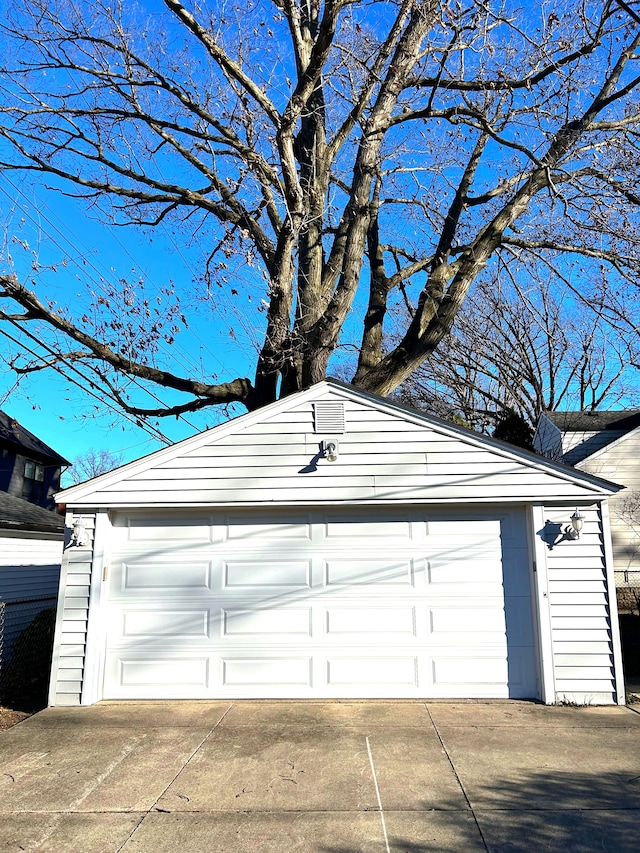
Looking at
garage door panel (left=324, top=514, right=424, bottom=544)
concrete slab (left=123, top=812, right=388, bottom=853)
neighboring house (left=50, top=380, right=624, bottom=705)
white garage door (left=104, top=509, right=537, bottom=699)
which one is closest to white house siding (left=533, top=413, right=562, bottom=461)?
neighboring house (left=50, top=380, right=624, bottom=705)

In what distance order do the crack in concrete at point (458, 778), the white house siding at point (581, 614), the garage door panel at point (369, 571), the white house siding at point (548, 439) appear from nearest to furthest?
the crack in concrete at point (458, 778), the white house siding at point (581, 614), the garage door panel at point (369, 571), the white house siding at point (548, 439)

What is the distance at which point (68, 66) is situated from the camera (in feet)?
33.5

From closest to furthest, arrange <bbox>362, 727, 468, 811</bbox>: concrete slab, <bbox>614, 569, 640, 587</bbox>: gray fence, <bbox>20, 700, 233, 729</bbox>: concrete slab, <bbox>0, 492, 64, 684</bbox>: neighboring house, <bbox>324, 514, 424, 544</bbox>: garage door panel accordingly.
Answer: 1. <bbox>362, 727, 468, 811</bbox>: concrete slab
2. <bbox>20, 700, 233, 729</bbox>: concrete slab
3. <bbox>324, 514, 424, 544</bbox>: garage door panel
4. <bbox>0, 492, 64, 684</bbox>: neighboring house
5. <bbox>614, 569, 640, 587</bbox>: gray fence

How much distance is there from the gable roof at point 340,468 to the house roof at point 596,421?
11335 millimetres

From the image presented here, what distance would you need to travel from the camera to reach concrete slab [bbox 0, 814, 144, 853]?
3535 millimetres

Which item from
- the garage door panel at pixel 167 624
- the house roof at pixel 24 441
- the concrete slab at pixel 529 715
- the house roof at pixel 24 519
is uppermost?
the house roof at pixel 24 441

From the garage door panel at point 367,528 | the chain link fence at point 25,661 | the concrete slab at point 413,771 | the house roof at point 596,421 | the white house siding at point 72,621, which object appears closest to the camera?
the concrete slab at point 413,771

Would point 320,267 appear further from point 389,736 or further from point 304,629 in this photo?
point 389,736

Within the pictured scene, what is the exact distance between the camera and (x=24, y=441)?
22562 mm

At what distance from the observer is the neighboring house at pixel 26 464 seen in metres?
21.6

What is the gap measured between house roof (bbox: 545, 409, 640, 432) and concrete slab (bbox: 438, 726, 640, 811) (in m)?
12.8

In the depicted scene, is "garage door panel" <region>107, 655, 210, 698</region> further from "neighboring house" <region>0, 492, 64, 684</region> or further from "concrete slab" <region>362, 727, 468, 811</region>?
"neighboring house" <region>0, 492, 64, 684</region>

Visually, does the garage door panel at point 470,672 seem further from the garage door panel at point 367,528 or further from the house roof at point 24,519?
the house roof at point 24,519

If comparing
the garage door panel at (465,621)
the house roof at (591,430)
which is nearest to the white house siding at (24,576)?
the garage door panel at (465,621)
